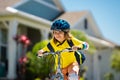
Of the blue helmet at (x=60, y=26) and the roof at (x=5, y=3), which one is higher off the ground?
the roof at (x=5, y=3)

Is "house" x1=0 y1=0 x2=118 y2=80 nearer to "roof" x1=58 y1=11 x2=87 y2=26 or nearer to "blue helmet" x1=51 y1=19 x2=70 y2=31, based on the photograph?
"roof" x1=58 y1=11 x2=87 y2=26

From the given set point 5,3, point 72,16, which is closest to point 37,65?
point 5,3

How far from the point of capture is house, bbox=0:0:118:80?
51.0 feet

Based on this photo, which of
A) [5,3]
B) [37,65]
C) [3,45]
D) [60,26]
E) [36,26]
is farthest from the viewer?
[36,26]

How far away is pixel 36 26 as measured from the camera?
17312 mm

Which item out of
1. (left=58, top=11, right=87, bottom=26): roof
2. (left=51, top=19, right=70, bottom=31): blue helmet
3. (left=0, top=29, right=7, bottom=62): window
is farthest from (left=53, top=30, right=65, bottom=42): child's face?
(left=58, top=11, right=87, bottom=26): roof

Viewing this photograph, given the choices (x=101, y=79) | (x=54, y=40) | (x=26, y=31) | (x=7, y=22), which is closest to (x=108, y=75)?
(x=101, y=79)

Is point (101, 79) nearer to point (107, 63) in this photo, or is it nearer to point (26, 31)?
point (107, 63)

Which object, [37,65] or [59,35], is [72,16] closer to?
[37,65]

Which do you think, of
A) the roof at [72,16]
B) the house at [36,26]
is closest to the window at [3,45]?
the house at [36,26]

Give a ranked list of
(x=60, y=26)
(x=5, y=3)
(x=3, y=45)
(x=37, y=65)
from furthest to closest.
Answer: (x=3, y=45) → (x=5, y=3) → (x=37, y=65) → (x=60, y=26)

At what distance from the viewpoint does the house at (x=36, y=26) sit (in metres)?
15.5

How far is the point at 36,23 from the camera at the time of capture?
17.2m

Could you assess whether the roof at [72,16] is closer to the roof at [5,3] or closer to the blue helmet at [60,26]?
the roof at [5,3]
